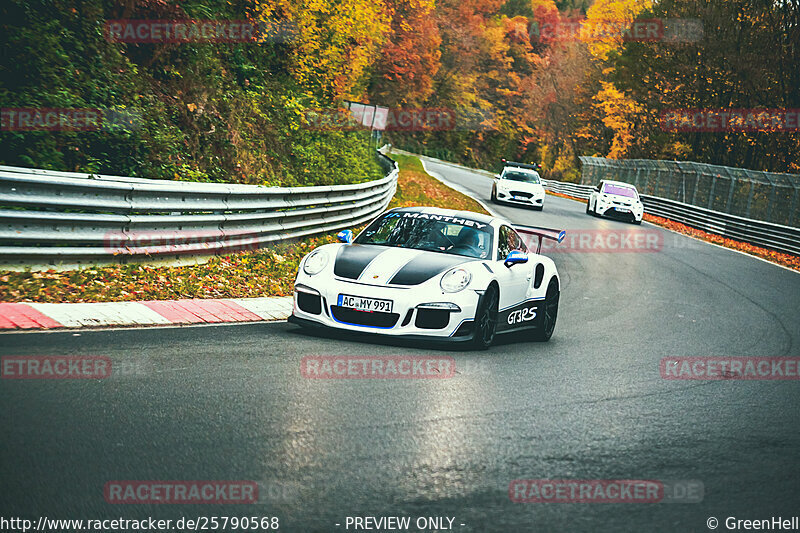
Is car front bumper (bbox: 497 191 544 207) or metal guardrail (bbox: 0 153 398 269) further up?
metal guardrail (bbox: 0 153 398 269)

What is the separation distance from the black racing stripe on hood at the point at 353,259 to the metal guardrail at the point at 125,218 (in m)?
3.00

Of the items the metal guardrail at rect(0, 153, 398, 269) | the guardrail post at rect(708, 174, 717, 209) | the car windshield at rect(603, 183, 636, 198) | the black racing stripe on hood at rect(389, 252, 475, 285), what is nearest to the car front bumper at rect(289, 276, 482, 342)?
the black racing stripe on hood at rect(389, 252, 475, 285)

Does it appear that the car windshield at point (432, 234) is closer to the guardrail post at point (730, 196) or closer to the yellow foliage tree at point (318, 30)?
the yellow foliage tree at point (318, 30)

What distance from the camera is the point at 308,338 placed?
8.60 m

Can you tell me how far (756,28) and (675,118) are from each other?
9.03 metres

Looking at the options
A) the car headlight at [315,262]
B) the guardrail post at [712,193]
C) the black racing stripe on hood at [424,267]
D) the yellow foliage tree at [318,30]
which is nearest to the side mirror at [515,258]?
the black racing stripe on hood at [424,267]

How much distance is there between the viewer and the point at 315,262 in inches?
351

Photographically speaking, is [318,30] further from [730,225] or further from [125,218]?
[125,218]

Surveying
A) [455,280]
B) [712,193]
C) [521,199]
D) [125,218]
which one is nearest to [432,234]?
[455,280]

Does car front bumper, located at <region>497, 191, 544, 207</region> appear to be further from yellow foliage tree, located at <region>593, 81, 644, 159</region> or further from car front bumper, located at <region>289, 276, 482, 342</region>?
yellow foliage tree, located at <region>593, 81, 644, 159</region>

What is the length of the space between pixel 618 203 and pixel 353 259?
27.0 m

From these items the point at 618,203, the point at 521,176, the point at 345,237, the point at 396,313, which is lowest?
the point at 618,203

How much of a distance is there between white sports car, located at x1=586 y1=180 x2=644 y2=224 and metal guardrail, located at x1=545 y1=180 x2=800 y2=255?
2745 mm

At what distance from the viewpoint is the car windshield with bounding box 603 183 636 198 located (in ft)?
114
